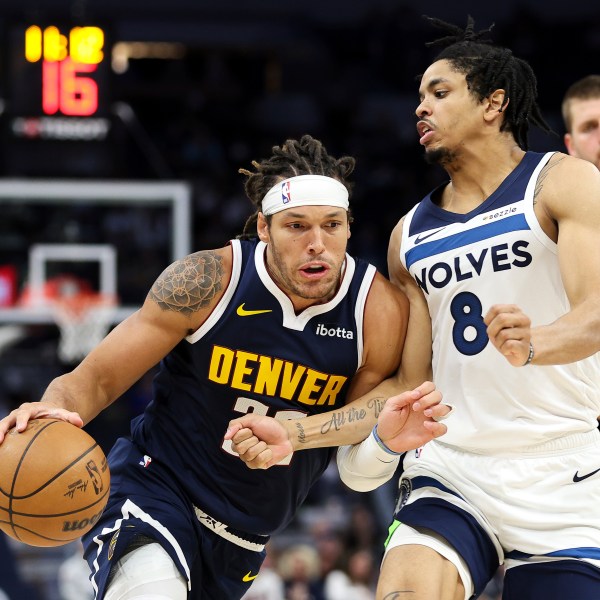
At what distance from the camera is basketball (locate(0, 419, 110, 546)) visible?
146 inches

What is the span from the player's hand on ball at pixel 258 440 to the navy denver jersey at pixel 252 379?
253 mm

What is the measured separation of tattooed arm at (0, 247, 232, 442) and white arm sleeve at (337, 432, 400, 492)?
0.73 meters

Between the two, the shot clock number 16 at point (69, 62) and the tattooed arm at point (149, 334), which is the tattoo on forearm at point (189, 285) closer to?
the tattooed arm at point (149, 334)

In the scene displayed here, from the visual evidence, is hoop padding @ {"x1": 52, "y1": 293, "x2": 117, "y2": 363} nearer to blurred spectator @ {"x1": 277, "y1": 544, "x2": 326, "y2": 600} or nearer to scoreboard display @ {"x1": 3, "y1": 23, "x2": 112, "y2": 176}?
scoreboard display @ {"x1": 3, "y1": 23, "x2": 112, "y2": 176}

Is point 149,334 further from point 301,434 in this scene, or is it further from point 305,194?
point 305,194

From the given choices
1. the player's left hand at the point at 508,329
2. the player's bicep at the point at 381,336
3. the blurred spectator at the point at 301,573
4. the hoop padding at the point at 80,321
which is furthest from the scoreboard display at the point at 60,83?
the player's left hand at the point at 508,329

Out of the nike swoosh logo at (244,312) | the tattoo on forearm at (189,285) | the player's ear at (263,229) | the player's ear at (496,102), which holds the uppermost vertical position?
the player's ear at (496,102)

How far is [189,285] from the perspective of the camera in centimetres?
420

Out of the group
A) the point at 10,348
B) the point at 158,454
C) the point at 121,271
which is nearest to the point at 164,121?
the point at 10,348

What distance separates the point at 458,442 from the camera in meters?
4.03

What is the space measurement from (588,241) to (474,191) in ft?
1.89

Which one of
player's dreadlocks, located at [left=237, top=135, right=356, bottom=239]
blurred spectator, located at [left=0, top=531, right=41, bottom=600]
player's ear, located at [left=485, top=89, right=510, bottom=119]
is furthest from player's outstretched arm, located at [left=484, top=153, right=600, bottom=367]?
blurred spectator, located at [left=0, top=531, right=41, bottom=600]

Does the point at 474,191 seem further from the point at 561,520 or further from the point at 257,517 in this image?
the point at 257,517

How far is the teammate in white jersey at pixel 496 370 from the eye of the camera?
12.4 feet
